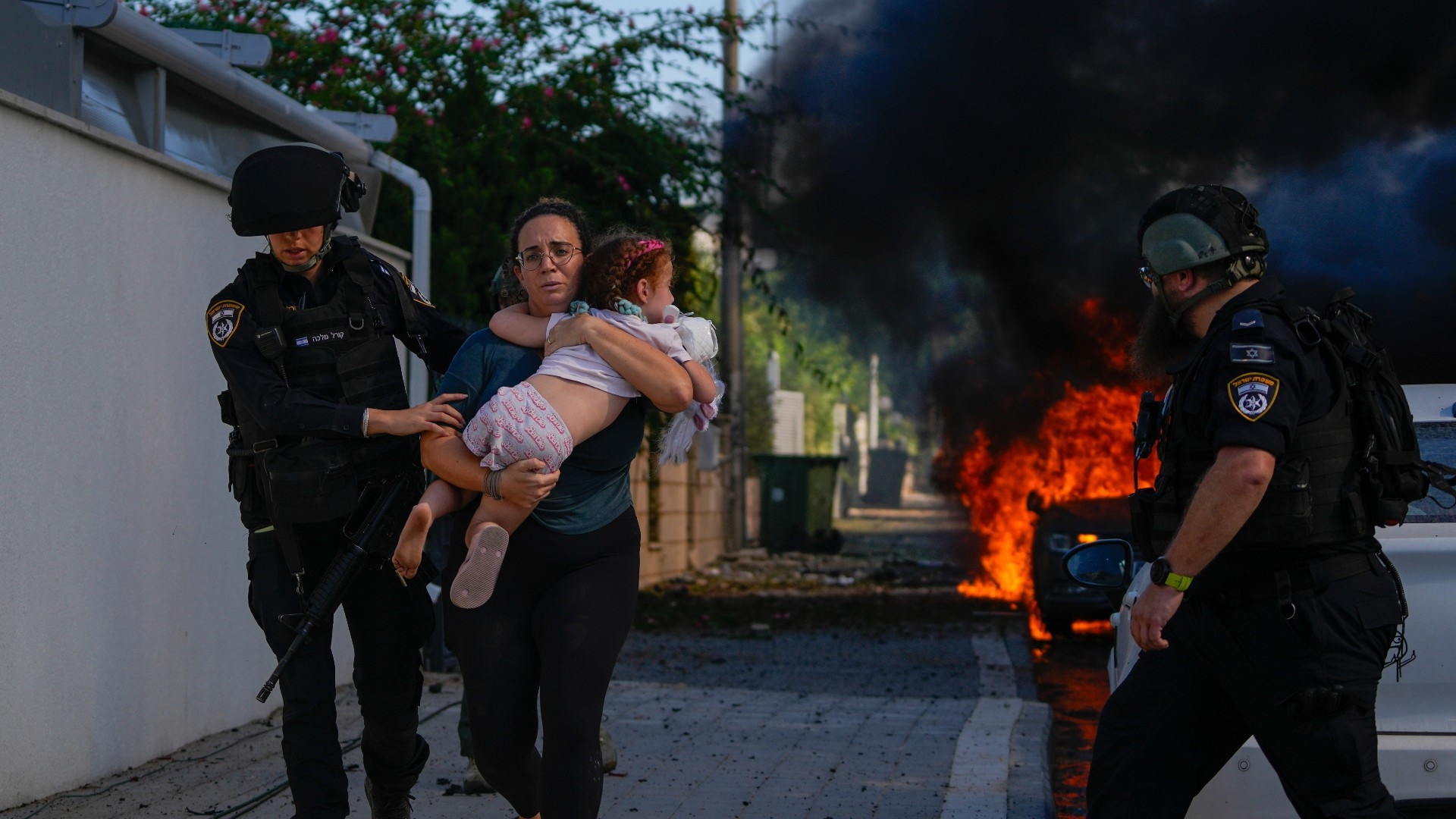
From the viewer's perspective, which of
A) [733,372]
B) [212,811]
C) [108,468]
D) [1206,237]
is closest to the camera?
[1206,237]

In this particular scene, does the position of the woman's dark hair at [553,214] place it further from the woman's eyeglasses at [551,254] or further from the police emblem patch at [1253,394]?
the police emblem patch at [1253,394]

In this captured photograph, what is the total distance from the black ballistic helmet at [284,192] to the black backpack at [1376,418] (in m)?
2.35

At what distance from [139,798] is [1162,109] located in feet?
38.0

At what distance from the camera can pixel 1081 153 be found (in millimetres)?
14102

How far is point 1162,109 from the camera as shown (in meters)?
13.5

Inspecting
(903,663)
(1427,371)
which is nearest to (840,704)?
(903,663)

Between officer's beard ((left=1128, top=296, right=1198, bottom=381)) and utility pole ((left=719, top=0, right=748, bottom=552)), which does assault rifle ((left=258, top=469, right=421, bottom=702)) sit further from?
utility pole ((left=719, top=0, right=748, bottom=552))

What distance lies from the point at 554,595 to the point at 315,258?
3.81 ft

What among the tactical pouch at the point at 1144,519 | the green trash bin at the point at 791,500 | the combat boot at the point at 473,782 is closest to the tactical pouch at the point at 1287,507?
the tactical pouch at the point at 1144,519

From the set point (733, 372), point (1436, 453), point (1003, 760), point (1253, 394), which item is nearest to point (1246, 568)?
point (1253, 394)

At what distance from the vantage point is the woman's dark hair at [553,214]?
3.54 meters

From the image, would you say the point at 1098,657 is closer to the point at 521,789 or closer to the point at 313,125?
the point at 313,125

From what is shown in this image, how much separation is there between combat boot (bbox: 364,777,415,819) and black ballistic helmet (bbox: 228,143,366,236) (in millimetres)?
1561

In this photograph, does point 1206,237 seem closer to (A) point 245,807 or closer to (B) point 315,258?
(B) point 315,258
